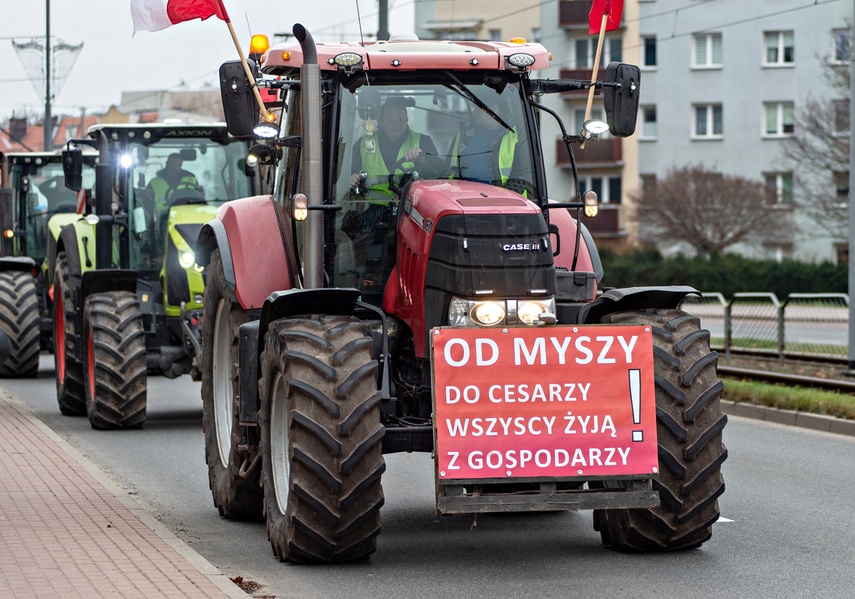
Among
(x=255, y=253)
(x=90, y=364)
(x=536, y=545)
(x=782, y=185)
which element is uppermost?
(x=782, y=185)

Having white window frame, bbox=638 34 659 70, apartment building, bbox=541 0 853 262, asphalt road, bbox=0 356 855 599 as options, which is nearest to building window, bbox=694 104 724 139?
apartment building, bbox=541 0 853 262

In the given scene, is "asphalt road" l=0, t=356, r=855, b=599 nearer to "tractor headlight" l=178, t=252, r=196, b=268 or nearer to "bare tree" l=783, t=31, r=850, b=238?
"tractor headlight" l=178, t=252, r=196, b=268

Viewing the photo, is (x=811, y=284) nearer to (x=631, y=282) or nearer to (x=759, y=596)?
(x=631, y=282)

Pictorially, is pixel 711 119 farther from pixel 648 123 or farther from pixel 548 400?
pixel 548 400

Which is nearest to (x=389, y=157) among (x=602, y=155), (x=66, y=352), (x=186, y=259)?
(x=186, y=259)

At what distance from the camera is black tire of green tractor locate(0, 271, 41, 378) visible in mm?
21109

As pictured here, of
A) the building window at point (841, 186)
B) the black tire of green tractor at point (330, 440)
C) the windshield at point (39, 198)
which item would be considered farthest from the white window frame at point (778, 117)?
the black tire of green tractor at point (330, 440)

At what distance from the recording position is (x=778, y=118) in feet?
225

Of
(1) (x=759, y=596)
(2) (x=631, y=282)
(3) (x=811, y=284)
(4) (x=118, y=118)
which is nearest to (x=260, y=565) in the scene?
(1) (x=759, y=596)

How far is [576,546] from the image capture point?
8.98 m

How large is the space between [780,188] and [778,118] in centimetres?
937

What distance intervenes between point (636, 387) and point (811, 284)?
43.4m

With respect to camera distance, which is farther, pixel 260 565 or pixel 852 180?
pixel 852 180

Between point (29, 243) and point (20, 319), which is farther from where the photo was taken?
point (29, 243)
